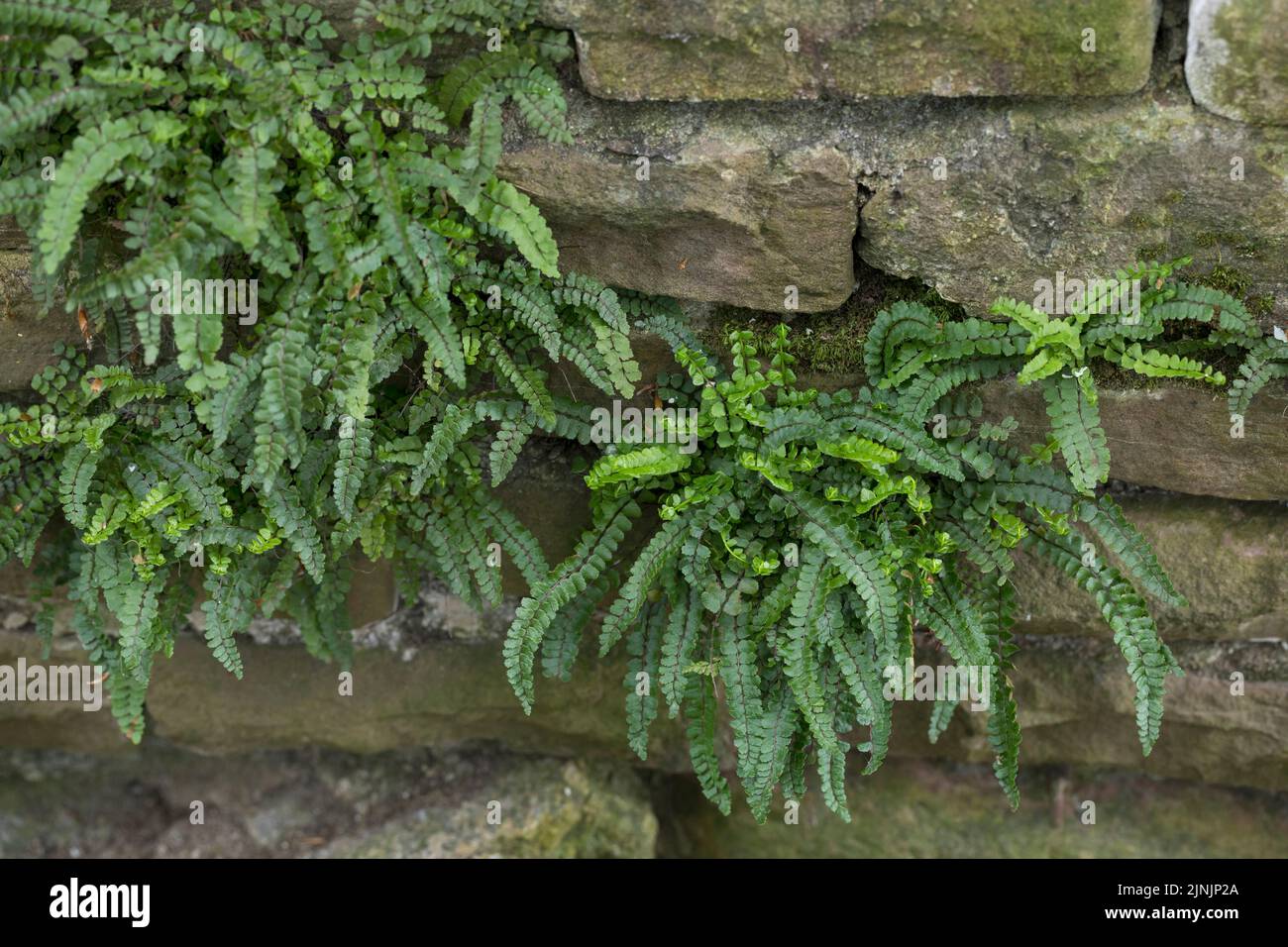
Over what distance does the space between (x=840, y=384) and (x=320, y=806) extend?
336 centimetres

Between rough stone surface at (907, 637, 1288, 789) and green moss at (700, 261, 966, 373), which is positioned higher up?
green moss at (700, 261, 966, 373)

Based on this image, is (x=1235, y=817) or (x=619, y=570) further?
(x=1235, y=817)

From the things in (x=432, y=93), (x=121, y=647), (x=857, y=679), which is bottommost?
(x=857, y=679)

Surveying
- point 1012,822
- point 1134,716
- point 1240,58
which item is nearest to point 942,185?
point 1240,58

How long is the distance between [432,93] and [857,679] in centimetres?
246

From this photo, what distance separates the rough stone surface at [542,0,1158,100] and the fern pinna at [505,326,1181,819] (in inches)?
35.6

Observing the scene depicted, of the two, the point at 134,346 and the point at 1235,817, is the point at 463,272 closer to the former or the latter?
the point at 134,346

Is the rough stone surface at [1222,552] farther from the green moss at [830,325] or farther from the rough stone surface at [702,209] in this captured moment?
the rough stone surface at [702,209]

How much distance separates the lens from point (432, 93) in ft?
11.9

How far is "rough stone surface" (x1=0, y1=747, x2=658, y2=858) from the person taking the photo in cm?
525

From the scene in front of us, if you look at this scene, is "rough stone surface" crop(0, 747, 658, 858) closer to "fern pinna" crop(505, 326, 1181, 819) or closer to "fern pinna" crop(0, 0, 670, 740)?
"fern pinna" crop(505, 326, 1181, 819)

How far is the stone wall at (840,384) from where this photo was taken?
3434 mm

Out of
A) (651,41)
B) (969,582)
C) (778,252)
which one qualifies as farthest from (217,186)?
(969,582)

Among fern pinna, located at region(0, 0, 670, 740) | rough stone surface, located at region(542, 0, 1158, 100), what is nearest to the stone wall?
rough stone surface, located at region(542, 0, 1158, 100)
